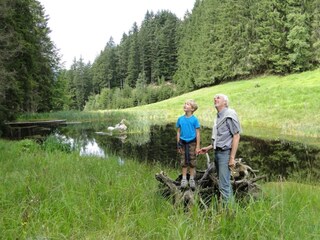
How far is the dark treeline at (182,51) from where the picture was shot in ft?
76.0

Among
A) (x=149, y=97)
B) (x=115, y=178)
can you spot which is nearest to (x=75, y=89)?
(x=149, y=97)

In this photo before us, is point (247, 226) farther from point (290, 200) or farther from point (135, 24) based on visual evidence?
point (135, 24)

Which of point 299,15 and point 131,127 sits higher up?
point 299,15

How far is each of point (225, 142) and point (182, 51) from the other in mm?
69728

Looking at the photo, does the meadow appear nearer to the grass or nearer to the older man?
the grass

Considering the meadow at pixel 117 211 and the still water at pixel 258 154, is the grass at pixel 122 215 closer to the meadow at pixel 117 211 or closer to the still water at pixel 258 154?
the meadow at pixel 117 211

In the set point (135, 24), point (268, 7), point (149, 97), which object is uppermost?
point (135, 24)

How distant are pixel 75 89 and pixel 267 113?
3152 inches

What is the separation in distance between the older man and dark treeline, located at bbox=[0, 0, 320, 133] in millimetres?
13365

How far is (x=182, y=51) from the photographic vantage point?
2881 inches

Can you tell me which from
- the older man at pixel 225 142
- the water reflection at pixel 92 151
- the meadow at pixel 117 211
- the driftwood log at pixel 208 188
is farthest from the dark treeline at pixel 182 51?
the older man at pixel 225 142

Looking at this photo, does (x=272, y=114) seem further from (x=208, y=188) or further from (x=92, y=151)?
(x=208, y=188)

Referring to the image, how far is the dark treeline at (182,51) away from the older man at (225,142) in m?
13.4

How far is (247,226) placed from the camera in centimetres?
411
